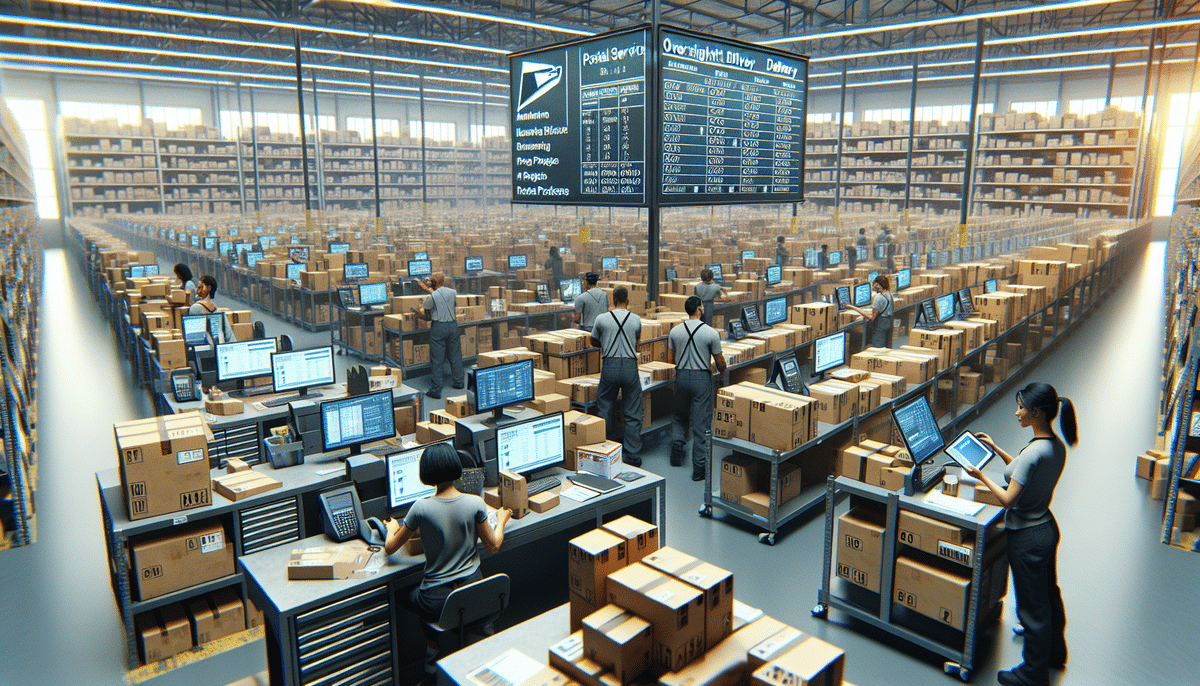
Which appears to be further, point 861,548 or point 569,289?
point 569,289

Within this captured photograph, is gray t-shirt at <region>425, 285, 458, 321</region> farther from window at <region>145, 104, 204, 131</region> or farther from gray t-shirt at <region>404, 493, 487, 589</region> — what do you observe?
window at <region>145, 104, 204, 131</region>

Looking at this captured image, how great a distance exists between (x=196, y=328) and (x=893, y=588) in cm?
687

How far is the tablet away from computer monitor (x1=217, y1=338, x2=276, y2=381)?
5174 mm

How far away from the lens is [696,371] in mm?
6168

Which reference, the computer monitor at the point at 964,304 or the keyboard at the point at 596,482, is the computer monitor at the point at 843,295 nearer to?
the computer monitor at the point at 964,304

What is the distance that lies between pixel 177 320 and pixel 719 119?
22.7 feet

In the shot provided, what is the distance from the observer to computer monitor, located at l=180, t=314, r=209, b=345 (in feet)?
23.9

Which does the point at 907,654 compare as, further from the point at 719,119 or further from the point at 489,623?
the point at 719,119

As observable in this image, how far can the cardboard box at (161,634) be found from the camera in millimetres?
3850


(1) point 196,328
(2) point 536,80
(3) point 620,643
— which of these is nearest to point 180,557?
(3) point 620,643

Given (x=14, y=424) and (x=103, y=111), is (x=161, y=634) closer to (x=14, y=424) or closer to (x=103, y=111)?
(x=14, y=424)

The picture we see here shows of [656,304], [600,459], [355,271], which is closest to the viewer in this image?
[600,459]

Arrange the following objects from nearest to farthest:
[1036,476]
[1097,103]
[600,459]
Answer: [1036,476]
[600,459]
[1097,103]

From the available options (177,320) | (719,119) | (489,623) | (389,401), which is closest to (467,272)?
(177,320)
